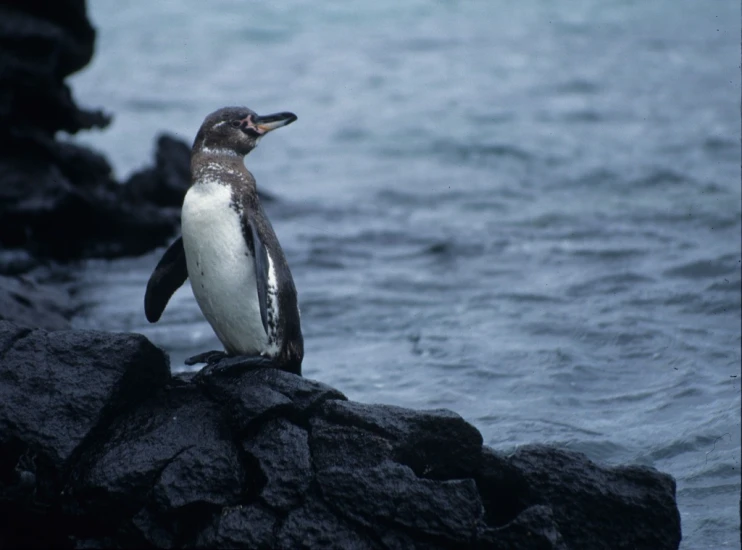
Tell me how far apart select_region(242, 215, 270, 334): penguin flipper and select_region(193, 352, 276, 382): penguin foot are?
0.54ft

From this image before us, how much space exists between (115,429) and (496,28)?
2267 cm

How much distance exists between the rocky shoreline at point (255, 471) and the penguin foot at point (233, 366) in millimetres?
30

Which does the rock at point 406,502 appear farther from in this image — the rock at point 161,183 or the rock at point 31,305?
the rock at point 161,183

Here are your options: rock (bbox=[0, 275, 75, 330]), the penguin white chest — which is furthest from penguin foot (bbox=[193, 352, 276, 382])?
rock (bbox=[0, 275, 75, 330])

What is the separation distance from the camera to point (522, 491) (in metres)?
4.62

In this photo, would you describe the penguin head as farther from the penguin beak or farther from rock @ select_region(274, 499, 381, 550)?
rock @ select_region(274, 499, 381, 550)

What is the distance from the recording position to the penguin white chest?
16.5 feet

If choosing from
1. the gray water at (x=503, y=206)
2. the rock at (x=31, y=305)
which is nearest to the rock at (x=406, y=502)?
the gray water at (x=503, y=206)

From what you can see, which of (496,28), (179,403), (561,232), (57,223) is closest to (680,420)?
(179,403)

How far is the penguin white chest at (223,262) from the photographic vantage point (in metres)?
5.04

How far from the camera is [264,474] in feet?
14.6

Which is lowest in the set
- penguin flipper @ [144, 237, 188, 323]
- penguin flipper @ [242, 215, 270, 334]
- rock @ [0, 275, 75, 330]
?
rock @ [0, 275, 75, 330]

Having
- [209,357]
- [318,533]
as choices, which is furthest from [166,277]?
[318,533]

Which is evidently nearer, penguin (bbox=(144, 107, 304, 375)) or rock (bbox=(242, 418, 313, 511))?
rock (bbox=(242, 418, 313, 511))
